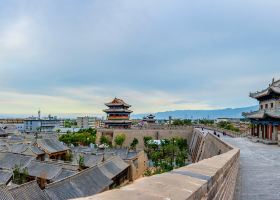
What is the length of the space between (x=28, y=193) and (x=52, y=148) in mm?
25308

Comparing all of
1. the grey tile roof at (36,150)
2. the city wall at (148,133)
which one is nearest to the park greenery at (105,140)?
the city wall at (148,133)

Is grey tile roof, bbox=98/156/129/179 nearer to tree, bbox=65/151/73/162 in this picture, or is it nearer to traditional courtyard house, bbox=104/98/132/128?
tree, bbox=65/151/73/162

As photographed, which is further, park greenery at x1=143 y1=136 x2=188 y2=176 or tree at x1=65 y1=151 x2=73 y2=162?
tree at x1=65 y1=151 x2=73 y2=162

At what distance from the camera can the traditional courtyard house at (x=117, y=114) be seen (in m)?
76.0

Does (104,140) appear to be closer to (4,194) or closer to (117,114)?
(117,114)

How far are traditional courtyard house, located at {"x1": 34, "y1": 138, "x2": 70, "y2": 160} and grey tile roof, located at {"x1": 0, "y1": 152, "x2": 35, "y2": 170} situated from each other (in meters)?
7.05

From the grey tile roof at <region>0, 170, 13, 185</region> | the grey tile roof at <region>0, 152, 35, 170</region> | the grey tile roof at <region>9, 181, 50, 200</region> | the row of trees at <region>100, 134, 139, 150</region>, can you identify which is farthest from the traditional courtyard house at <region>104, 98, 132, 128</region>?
the grey tile roof at <region>9, 181, 50, 200</region>

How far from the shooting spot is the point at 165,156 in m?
51.9


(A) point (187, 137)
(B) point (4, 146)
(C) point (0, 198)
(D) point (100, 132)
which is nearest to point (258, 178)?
(C) point (0, 198)

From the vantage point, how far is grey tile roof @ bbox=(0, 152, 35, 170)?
3378 centimetres

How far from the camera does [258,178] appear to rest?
13.3 meters

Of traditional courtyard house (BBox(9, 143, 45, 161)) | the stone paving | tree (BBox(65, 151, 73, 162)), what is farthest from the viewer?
tree (BBox(65, 151, 73, 162))

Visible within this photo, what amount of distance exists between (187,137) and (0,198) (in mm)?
55536

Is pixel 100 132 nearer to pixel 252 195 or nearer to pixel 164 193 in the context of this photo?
pixel 252 195
